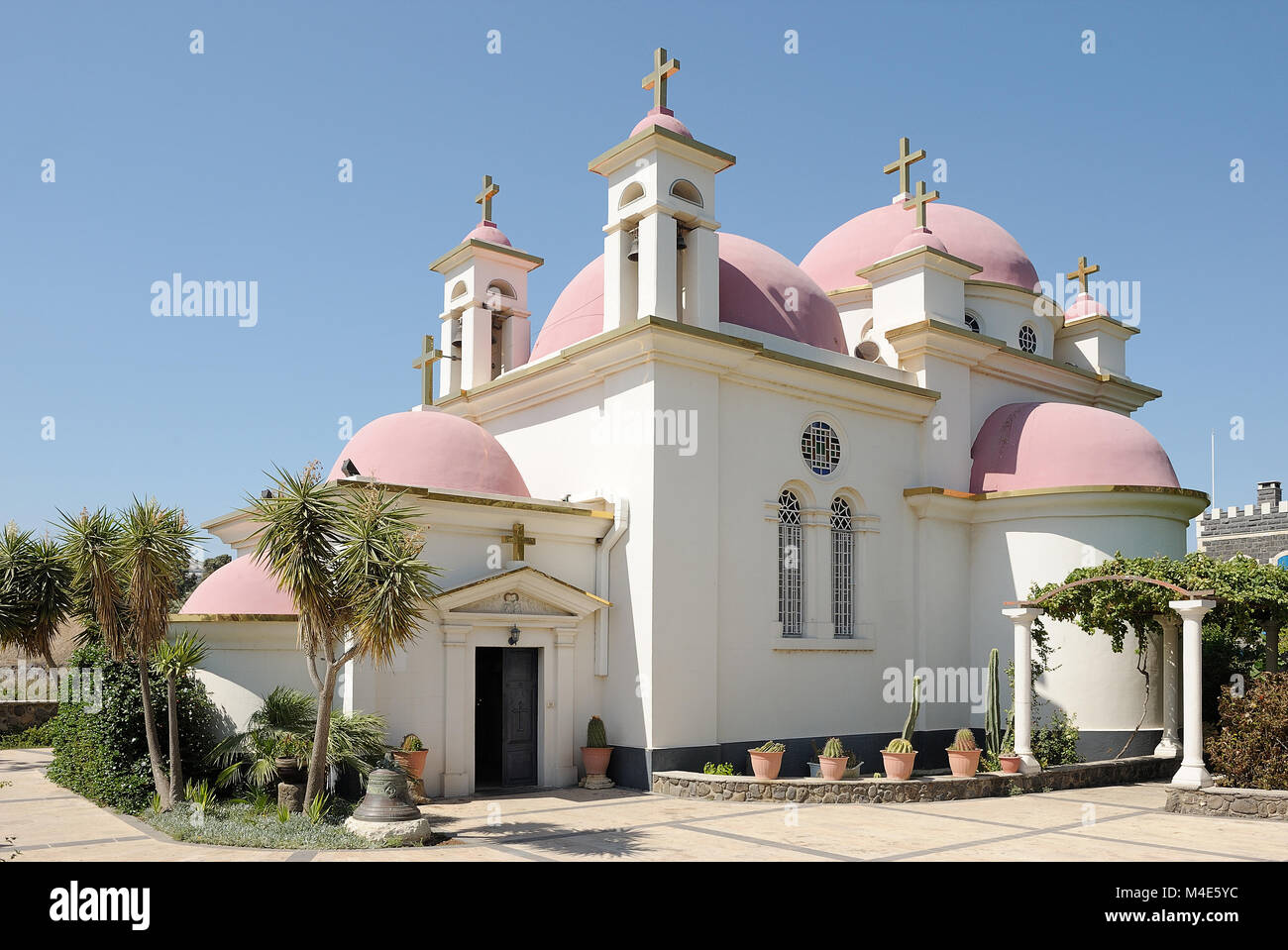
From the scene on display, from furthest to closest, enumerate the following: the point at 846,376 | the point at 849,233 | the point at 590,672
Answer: the point at 849,233, the point at 846,376, the point at 590,672

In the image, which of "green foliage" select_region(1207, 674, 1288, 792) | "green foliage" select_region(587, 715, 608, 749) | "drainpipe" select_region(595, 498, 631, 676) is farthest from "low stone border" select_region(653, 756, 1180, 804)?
"green foliage" select_region(1207, 674, 1288, 792)

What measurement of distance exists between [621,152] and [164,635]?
10.9 m

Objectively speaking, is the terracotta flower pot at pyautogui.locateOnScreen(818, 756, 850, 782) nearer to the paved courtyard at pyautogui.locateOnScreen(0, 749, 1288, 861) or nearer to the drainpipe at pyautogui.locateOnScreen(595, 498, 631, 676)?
the paved courtyard at pyautogui.locateOnScreen(0, 749, 1288, 861)

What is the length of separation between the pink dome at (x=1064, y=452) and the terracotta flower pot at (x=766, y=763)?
8.56 metres

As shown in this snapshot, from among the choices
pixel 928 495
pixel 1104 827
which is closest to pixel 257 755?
pixel 1104 827

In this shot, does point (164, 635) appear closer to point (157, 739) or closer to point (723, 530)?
point (157, 739)

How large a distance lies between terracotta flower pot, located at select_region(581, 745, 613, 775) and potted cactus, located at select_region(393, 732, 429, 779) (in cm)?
291

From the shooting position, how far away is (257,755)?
14305 mm

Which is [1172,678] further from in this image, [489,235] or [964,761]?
[489,235]

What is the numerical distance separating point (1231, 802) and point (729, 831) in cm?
740

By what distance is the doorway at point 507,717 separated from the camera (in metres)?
17.5

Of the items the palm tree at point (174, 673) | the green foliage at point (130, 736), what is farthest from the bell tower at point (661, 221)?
the green foliage at point (130, 736)

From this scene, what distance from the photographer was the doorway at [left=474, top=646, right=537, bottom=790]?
1745cm

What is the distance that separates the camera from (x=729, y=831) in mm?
13391
